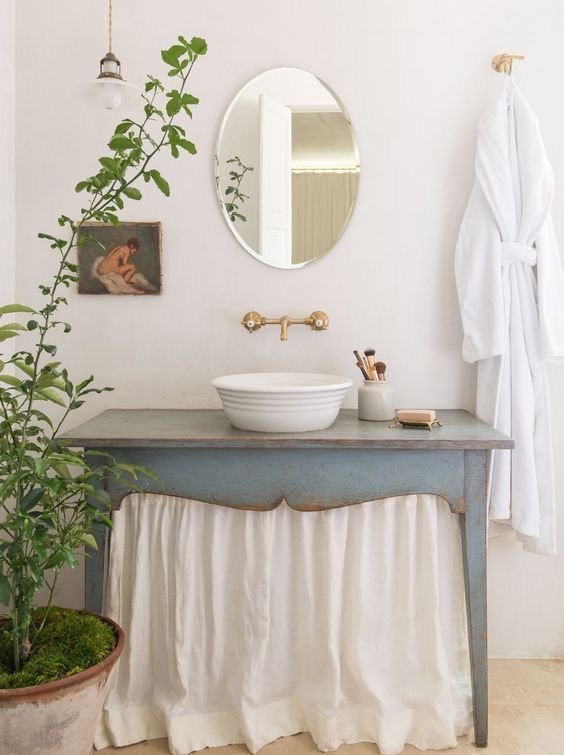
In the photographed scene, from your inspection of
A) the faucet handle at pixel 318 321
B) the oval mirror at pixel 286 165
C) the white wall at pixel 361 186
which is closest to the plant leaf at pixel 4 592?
the white wall at pixel 361 186

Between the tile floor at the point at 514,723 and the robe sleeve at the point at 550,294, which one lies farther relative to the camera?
the robe sleeve at the point at 550,294

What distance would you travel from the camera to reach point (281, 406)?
191 centimetres

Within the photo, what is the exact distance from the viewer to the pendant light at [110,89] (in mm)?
2156

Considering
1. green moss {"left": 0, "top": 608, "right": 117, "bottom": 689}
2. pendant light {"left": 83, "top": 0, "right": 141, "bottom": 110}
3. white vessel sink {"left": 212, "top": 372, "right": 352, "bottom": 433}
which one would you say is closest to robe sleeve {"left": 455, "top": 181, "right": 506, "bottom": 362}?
white vessel sink {"left": 212, "top": 372, "right": 352, "bottom": 433}

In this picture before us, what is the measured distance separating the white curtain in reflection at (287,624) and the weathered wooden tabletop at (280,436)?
0.66ft

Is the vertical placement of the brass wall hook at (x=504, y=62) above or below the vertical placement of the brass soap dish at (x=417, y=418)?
above

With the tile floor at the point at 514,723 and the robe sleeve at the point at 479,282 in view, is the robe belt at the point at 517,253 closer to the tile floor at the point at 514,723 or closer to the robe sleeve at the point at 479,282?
the robe sleeve at the point at 479,282

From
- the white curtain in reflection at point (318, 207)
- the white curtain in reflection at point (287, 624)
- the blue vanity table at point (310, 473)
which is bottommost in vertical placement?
the white curtain in reflection at point (287, 624)

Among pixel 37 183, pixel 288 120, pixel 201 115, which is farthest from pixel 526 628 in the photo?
pixel 37 183

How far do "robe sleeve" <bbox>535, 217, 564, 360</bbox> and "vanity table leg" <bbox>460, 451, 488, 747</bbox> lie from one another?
0.49 meters

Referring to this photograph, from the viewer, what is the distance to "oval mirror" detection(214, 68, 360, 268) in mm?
2381

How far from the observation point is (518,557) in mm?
2496

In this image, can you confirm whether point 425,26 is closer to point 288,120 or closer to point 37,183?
point 288,120

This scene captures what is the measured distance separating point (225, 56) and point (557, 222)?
123 cm
